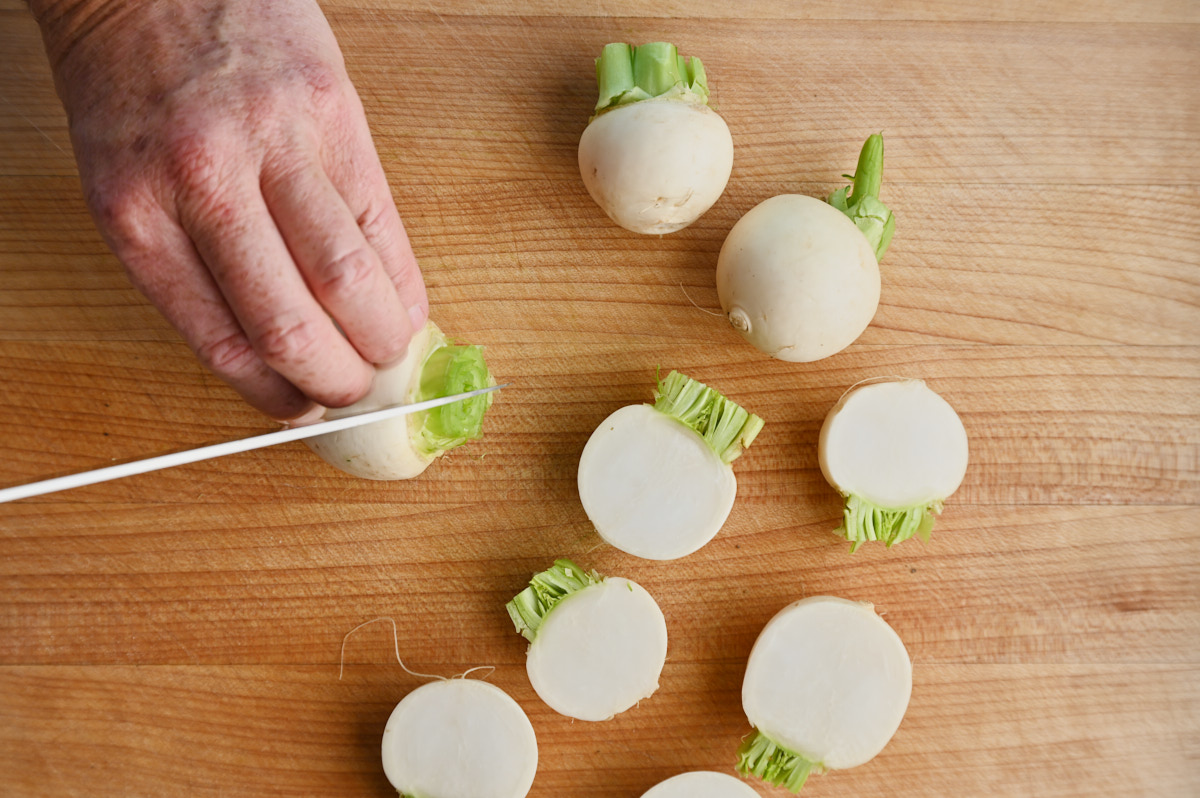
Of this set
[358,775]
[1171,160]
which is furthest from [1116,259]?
[358,775]

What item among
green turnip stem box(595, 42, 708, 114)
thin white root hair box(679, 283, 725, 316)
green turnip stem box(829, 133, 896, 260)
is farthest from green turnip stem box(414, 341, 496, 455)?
green turnip stem box(829, 133, 896, 260)

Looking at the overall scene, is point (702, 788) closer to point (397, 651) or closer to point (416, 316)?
point (397, 651)

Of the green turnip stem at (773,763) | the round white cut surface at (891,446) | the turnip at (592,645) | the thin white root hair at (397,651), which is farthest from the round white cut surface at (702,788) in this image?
the round white cut surface at (891,446)

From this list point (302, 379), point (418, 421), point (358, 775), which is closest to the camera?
point (302, 379)

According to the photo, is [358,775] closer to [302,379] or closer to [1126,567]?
[302,379]

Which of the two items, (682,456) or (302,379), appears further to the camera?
(682,456)

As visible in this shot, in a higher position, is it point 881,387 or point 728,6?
point 728,6

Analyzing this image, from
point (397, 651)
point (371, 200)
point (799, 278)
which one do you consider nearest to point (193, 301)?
point (371, 200)

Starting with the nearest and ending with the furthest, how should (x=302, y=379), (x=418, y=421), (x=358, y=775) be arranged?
(x=302, y=379) → (x=418, y=421) → (x=358, y=775)
